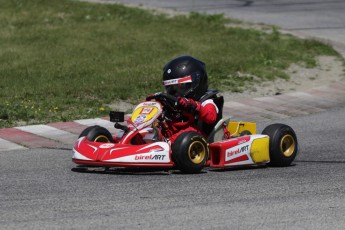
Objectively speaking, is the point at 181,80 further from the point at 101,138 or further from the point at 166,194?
the point at 166,194

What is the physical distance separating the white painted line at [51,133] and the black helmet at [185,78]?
1.51 m

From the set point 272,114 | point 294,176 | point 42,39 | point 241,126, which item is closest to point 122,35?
point 42,39

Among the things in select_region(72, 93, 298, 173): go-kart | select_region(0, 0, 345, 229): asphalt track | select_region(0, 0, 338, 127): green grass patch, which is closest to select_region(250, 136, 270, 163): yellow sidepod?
select_region(72, 93, 298, 173): go-kart

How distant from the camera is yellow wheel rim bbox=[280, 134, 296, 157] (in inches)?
293

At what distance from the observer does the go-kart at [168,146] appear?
6.79 m

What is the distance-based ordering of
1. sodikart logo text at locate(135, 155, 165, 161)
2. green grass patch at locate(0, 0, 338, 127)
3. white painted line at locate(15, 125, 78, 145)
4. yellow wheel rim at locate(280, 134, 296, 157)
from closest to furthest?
1. sodikart logo text at locate(135, 155, 165, 161)
2. yellow wheel rim at locate(280, 134, 296, 157)
3. white painted line at locate(15, 125, 78, 145)
4. green grass patch at locate(0, 0, 338, 127)

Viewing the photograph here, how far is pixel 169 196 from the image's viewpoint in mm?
5980

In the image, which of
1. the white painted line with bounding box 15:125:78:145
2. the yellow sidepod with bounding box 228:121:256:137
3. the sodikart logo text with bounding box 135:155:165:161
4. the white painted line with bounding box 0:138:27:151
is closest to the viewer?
the sodikart logo text with bounding box 135:155:165:161

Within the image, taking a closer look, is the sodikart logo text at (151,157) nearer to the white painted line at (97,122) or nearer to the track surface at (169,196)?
the track surface at (169,196)

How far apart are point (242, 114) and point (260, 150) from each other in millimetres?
2610

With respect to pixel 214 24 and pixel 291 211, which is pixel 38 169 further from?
pixel 214 24

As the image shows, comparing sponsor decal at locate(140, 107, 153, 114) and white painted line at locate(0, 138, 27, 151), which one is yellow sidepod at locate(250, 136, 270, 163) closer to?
sponsor decal at locate(140, 107, 153, 114)

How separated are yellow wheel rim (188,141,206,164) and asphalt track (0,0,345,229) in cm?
12

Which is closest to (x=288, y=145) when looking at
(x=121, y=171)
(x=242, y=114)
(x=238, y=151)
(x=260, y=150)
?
(x=260, y=150)
